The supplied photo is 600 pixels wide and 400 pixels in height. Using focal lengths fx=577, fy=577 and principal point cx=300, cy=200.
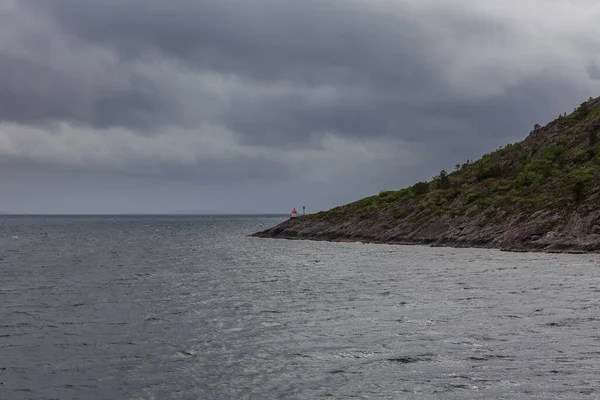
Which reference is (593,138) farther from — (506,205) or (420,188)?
(420,188)

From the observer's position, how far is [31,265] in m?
70.3

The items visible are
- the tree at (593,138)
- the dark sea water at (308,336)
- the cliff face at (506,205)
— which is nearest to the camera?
the dark sea water at (308,336)

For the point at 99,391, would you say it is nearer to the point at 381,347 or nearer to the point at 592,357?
the point at 381,347

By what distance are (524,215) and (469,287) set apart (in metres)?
49.8

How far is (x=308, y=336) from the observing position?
90.6 feet

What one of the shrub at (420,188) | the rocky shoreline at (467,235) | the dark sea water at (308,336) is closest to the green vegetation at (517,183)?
the shrub at (420,188)

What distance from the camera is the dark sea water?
64.1ft

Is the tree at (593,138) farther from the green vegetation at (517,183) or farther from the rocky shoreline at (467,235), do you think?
the rocky shoreline at (467,235)

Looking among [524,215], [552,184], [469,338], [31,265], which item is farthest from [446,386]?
[552,184]

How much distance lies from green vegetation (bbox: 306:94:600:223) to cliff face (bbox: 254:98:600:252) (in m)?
0.20

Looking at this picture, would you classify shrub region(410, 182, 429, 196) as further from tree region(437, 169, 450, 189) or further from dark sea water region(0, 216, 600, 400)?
dark sea water region(0, 216, 600, 400)

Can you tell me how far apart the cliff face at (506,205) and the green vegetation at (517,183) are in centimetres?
20

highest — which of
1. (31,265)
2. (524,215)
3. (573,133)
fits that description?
(573,133)

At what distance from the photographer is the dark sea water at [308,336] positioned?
1955 centimetres
